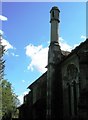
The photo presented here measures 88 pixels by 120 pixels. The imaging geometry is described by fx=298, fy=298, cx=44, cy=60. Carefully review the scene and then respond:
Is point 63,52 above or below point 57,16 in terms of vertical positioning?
below

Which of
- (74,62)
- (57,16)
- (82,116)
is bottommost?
(82,116)

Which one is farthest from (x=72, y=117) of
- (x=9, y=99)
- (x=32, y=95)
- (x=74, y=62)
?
(x=9, y=99)

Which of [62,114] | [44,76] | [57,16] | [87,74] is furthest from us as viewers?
[44,76]

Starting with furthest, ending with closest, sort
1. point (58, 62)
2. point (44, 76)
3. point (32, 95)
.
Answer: point (32, 95), point (44, 76), point (58, 62)

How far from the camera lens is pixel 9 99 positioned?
130ft

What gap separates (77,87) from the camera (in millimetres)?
24141

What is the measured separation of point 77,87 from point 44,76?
905 cm

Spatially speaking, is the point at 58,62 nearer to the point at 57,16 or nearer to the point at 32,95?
the point at 57,16

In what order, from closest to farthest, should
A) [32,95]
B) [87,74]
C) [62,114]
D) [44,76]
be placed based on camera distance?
[87,74]
[62,114]
[44,76]
[32,95]

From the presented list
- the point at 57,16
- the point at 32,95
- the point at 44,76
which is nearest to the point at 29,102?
the point at 32,95

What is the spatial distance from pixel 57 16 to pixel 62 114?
9.67 meters

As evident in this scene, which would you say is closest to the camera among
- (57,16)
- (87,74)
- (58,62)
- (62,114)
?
(87,74)

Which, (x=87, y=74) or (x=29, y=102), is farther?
(x=29, y=102)

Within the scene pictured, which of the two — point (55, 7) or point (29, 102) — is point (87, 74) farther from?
point (29, 102)
